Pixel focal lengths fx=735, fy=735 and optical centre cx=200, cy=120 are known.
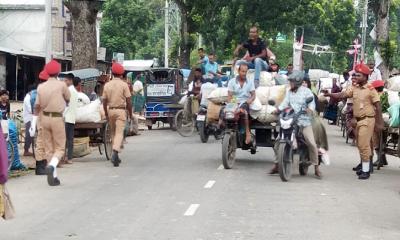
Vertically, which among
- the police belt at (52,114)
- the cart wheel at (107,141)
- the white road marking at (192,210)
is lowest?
the white road marking at (192,210)

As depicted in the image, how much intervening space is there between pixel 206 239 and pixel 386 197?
4.38 metres

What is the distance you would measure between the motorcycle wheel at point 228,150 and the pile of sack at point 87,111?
332cm

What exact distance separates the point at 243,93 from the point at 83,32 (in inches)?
286

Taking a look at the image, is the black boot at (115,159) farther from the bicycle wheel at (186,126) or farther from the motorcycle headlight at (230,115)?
the bicycle wheel at (186,126)

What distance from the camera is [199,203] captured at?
999 cm

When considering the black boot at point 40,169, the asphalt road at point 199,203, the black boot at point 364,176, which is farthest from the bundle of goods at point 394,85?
the black boot at point 40,169

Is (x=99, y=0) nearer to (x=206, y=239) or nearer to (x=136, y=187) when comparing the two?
(x=136, y=187)

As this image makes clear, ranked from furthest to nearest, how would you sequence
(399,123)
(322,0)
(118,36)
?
(118,36), (322,0), (399,123)

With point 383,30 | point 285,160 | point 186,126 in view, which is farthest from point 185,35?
point 285,160

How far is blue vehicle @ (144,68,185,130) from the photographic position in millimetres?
24562

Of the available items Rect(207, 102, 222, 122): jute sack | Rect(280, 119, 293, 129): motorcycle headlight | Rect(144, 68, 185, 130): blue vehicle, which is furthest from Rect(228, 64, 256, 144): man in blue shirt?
Rect(144, 68, 185, 130): blue vehicle

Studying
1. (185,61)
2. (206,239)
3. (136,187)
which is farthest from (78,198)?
(185,61)

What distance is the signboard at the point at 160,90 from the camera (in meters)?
24.7

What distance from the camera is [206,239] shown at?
7.80 metres
